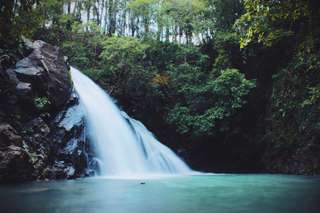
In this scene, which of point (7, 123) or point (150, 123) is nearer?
point (7, 123)

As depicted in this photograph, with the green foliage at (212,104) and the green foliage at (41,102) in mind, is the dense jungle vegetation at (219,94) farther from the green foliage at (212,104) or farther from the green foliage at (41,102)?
the green foliage at (41,102)

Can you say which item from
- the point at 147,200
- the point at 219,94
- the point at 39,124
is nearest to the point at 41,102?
the point at 39,124

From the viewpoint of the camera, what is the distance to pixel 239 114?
19734 mm

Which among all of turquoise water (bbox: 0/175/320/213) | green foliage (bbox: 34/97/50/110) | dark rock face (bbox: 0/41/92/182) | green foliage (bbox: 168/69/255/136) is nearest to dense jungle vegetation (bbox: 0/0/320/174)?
green foliage (bbox: 168/69/255/136)

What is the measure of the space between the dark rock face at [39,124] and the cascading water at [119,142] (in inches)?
43.9

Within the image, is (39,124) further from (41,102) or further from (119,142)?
(119,142)

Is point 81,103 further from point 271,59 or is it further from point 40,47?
point 271,59

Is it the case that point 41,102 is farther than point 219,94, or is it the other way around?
point 219,94

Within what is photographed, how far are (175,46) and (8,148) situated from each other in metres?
14.7

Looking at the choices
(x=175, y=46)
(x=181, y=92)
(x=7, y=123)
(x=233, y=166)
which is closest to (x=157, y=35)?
(x=175, y=46)

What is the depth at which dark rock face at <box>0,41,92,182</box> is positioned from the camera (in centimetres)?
1146

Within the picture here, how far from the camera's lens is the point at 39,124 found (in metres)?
13.4

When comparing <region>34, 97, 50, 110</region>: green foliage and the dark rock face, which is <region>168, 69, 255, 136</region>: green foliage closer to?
the dark rock face

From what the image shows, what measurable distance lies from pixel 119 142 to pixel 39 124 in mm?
4030
